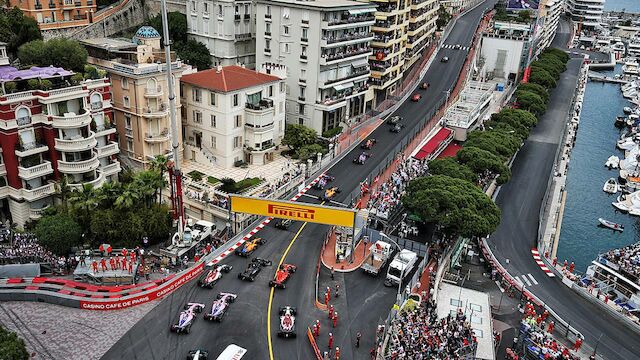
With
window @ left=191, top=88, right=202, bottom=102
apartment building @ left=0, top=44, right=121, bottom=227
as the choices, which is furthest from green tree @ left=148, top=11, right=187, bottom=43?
apartment building @ left=0, top=44, right=121, bottom=227

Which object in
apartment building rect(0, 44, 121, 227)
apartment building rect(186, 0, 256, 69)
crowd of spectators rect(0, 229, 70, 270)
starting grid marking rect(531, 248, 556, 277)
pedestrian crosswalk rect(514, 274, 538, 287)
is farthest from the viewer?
apartment building rect(186, 0, 256, 69)

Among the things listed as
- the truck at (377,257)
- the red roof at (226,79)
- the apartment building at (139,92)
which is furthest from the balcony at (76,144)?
the truck at (377,257)

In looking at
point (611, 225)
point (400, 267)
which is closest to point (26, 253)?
point (400, 267)

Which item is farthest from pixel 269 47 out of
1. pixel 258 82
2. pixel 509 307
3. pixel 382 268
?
pixel 509 307

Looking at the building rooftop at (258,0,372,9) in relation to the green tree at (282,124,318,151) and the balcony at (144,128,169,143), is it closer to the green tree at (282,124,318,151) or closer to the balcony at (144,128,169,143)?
the green tree at (282,124,318,151)

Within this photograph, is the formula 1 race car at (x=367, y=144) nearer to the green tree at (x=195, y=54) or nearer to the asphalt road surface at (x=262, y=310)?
the asphalt road surface at (x=262, y=310)
